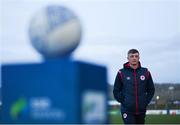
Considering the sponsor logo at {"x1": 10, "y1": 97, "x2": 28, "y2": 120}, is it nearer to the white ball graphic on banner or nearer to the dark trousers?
the white ball graphic on banner

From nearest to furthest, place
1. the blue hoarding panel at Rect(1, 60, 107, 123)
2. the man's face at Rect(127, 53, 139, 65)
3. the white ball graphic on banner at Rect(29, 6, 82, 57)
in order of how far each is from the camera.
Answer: the blue hoarding panel at Rect(1, 60, 107, 123)
the white ball graphic on banner at Rect(29, 6, 82, 57)
the man's face at Rect(127, 53, 139, 65)

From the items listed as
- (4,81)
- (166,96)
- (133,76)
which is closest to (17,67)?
(4,81)

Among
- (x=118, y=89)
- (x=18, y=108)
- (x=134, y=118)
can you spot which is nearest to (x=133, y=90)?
(x=118, y=89)

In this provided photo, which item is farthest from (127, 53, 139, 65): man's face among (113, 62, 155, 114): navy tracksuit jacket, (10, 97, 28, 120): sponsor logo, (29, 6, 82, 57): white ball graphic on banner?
(10, 97, 28, 120): sponsor logo

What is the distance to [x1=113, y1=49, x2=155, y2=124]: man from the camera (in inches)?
281

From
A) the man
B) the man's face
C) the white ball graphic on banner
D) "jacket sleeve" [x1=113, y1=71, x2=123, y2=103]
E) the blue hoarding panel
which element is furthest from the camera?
"jacket sleeve" [x1=113, y1=71, x2=123, y2=103]

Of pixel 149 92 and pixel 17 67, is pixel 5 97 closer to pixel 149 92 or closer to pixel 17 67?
pixel 17 67

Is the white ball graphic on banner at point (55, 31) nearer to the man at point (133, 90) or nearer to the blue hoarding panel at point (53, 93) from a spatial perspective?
the blue hoarding panel at point (53, 93)

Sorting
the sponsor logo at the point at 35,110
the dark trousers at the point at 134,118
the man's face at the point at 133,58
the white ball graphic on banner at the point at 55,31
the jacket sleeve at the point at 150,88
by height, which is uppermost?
the white ball graphic on banner at the point at 55,31

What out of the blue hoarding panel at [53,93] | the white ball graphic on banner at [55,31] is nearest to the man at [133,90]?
the blue hoarding panel at [53,93]

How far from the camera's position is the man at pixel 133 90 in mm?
7141

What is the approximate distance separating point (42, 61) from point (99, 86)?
0.50m

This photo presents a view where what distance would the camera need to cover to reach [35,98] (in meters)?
4.14

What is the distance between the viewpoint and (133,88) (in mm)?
7141
